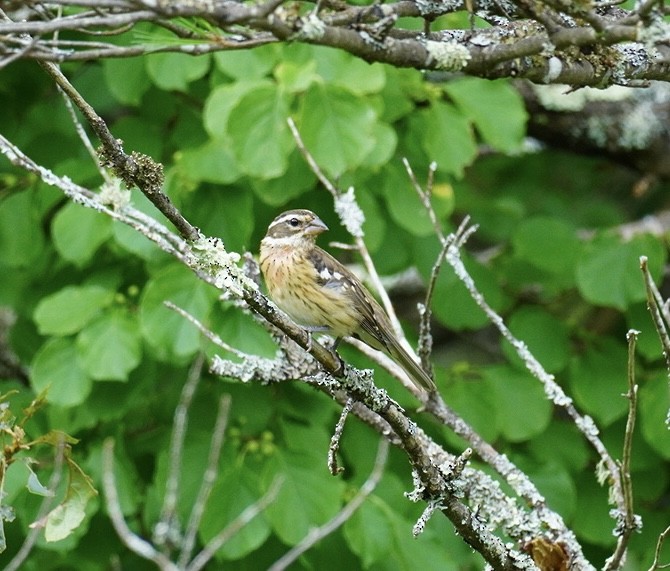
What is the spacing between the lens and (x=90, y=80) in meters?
6.61

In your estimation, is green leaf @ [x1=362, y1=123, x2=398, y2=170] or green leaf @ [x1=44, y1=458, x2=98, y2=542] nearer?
green leaf @ [x1=44, y1=458, x2=98, y2=542]

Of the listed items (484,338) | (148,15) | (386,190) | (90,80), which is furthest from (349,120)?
(484,338)

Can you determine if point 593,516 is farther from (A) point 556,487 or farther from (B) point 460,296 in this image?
(B) point 460,296

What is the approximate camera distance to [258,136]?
5453 millimetres

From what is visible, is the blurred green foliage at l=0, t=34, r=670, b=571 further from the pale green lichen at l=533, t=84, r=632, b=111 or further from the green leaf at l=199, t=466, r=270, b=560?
the pale green lichen at l=533, t=84, r=632, b=111

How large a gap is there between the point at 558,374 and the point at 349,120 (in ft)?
7.68

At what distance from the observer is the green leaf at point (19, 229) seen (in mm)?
6355

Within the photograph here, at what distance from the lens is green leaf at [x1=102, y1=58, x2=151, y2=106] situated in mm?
6105

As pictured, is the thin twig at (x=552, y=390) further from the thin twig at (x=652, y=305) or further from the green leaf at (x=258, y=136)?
the green leaf at (x=258, y=136)

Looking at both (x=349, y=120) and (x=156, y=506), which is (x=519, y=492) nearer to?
(x=349, y=120)

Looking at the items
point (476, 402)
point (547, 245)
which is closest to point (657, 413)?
point (476, 402)

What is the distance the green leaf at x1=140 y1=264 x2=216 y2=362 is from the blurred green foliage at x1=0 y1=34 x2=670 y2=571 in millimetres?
10

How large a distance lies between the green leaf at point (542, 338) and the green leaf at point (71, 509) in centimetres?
377

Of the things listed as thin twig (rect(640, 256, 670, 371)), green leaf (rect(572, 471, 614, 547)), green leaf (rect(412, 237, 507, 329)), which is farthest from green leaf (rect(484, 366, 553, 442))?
thin twig (rect(640, 256, 670, 371))
